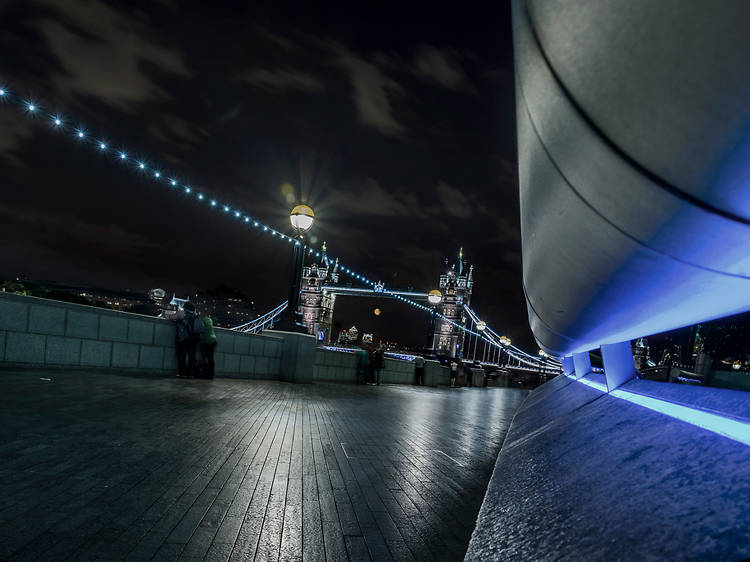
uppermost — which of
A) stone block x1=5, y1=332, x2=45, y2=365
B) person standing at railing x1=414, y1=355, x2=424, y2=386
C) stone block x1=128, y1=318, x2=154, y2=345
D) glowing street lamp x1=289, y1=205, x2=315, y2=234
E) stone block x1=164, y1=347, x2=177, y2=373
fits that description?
glowing street lamp x1=289, y1=205, x2=315, y2=234

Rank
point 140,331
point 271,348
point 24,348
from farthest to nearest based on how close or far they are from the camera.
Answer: point 271,348
point 140,331
point 24,348

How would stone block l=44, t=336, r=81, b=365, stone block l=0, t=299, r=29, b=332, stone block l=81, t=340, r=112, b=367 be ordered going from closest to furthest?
stone block l=0, t=299, r=29, b=332 → stone block l=44, t=336, r=81, b=365 → stone block l=81, t=340, r=112, b=367

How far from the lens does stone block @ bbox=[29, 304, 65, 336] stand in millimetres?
8781

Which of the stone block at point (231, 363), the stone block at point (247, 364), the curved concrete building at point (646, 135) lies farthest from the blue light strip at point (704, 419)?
the stone block at point (247, 364)

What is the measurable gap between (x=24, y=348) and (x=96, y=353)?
1325 mm

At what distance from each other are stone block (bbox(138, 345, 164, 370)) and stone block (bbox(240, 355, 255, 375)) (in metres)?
2.37

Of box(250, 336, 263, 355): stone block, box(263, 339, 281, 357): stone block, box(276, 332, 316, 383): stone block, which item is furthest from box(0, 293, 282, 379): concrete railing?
box(276, 332, 316, 383): stone block

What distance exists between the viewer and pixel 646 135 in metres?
0.78

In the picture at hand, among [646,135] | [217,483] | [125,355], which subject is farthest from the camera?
[125,355]

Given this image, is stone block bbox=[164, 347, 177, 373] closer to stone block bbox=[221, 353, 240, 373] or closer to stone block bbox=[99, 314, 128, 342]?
stone block bbox=[99, 314, 128, 342]

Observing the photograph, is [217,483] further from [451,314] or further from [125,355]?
[451,314]

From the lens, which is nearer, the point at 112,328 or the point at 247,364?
the point at 112,328

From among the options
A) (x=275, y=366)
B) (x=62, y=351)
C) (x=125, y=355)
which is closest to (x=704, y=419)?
(x=62, y=351)

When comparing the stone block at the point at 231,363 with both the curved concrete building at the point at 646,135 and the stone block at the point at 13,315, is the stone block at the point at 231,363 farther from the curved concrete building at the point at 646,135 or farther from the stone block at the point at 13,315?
the curved concrete building at the point at 646,135
